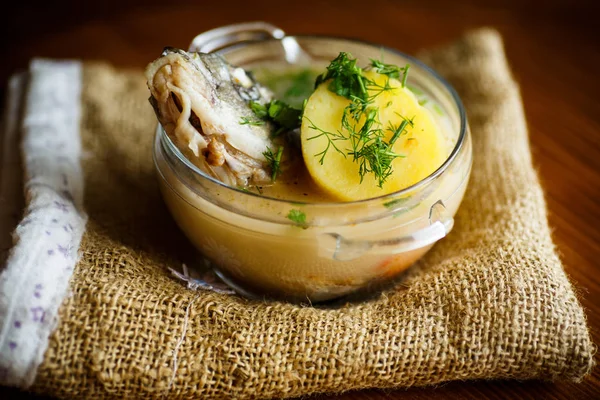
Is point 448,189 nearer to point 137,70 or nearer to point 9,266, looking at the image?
point 9,266

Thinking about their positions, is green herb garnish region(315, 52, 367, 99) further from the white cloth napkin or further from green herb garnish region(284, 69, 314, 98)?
the white cloth napkin

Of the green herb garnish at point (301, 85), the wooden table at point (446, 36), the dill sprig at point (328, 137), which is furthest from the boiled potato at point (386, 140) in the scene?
the wooden table at point (446, 36)

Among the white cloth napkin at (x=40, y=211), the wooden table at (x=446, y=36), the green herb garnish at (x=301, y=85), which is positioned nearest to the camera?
the white cloth napkin at (x=40, y=211)

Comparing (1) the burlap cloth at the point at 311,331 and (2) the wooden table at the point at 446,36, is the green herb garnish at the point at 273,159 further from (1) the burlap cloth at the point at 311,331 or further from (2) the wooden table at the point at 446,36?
(2) the wooden table at the point at 446,36

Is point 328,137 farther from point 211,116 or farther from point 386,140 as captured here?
point 211,116

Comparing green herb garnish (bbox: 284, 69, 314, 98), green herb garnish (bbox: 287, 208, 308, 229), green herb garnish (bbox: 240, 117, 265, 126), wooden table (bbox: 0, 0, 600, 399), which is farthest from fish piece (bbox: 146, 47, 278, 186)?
wooden table (bbox: 0, 0, 600, 399)
